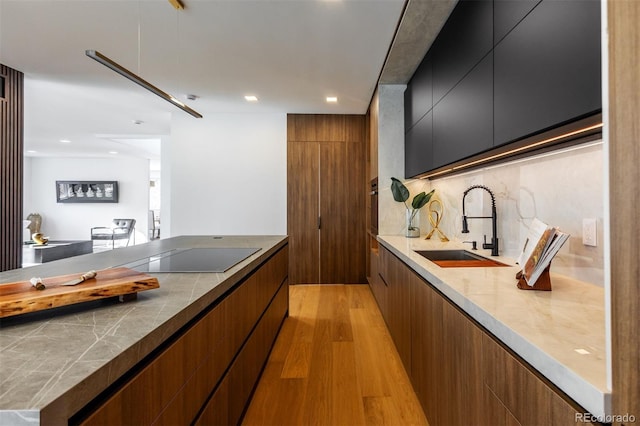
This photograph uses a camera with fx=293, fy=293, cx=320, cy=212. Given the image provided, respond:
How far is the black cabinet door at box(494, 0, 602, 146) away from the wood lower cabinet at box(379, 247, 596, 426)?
782 millimetres

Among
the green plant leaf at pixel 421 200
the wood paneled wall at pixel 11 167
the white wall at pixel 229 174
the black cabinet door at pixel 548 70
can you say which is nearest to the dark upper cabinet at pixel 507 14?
the black cabinet door at pixel 548 70

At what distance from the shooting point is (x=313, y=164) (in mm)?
4629

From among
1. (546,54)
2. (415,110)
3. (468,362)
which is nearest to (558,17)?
(546,54)

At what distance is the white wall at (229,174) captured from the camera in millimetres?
4707

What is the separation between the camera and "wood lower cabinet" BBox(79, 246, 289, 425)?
659 millimetres

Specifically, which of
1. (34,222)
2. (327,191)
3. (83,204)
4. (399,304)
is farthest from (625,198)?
(34,222)

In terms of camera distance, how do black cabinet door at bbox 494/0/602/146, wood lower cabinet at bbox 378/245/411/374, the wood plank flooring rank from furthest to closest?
wood lower cabinet at bbox 378/245/411/374 → the wood plank flooring → black cabinet door at bbox 494/0/602/146

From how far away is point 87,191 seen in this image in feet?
29.9

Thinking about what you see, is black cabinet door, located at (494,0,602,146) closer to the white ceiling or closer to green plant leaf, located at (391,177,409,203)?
the white ceiling

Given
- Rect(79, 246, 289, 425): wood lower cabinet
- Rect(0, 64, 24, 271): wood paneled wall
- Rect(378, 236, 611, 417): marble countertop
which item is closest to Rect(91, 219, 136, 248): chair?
Rect(0, 64, 24, 271): wood paneled wall

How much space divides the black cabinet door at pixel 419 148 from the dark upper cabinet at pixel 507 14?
1.02 meters

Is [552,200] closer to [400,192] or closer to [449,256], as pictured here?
[449,256]

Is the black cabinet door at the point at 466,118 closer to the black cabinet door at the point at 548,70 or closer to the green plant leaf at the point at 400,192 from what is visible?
the black cabinet door at the point at 548,70

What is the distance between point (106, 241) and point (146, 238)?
1265 mm
